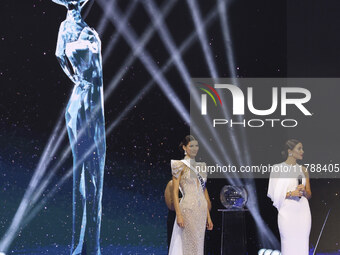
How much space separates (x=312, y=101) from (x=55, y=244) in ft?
12.1

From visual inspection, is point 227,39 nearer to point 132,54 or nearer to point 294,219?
point 132,54

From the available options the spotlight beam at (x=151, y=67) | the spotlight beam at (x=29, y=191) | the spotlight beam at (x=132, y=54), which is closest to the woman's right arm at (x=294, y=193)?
the spotlight beam at (x=151, y=67)

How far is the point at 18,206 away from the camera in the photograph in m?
6.41

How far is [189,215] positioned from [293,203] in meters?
1.14

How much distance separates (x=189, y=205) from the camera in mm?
5316

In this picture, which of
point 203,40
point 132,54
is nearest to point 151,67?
point 132,54

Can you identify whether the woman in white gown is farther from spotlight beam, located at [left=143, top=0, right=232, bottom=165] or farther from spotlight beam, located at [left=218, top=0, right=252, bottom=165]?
spotlight beam, located at [left=218, top=0, right=252, bottom=165]

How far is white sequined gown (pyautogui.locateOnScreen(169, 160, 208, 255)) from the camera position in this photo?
5.31 metres

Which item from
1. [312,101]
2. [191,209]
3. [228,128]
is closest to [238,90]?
[228,128]

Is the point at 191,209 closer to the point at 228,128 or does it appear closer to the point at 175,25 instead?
the point at 228,128

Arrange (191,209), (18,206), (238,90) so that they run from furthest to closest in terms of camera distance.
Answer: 1. (238,90)
2. (18,206)
3. (191,209)

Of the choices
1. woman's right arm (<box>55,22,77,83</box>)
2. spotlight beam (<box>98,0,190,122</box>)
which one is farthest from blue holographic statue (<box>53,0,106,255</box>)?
spotlight beam (<box>98,0,190,122</box>)

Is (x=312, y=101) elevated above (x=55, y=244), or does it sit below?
above

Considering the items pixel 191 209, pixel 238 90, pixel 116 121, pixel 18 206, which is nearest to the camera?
pixel 191 209
